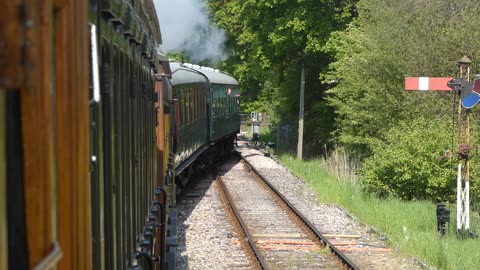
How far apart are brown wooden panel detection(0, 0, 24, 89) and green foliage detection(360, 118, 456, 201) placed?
534 inches

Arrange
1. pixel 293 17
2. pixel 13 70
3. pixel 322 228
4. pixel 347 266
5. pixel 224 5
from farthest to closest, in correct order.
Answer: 1. pixel 224 5
2. pixel 293 17
3. pixel 322 228
4. pixel 347 266
5. pixel 13 70

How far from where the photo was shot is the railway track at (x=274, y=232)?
10.0 metres

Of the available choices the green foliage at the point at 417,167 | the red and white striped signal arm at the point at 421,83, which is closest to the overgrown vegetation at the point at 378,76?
the green foliage at the point at 417,167

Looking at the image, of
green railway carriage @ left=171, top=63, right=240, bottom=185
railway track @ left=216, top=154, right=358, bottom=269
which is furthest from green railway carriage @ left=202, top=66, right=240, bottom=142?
railway track @ left=216, top=154, right=358, bottom=269

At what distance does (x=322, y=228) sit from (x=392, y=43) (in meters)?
7.90

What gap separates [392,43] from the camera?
1902 cm

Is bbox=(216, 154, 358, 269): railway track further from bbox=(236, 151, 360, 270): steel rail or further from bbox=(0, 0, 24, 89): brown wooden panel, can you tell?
bbox=(0, 0, 24, 89): brown wooden panel

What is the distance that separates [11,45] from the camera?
3.58ft

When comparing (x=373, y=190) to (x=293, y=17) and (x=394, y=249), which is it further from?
(x=293, y=17)

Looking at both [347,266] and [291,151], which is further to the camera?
[291,151]

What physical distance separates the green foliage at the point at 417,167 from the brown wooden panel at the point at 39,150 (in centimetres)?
1322

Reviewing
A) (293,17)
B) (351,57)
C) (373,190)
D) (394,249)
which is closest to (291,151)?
(293,17)

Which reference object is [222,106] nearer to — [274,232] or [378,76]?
[378,76]

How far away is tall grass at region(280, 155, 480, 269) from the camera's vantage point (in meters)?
9.57
